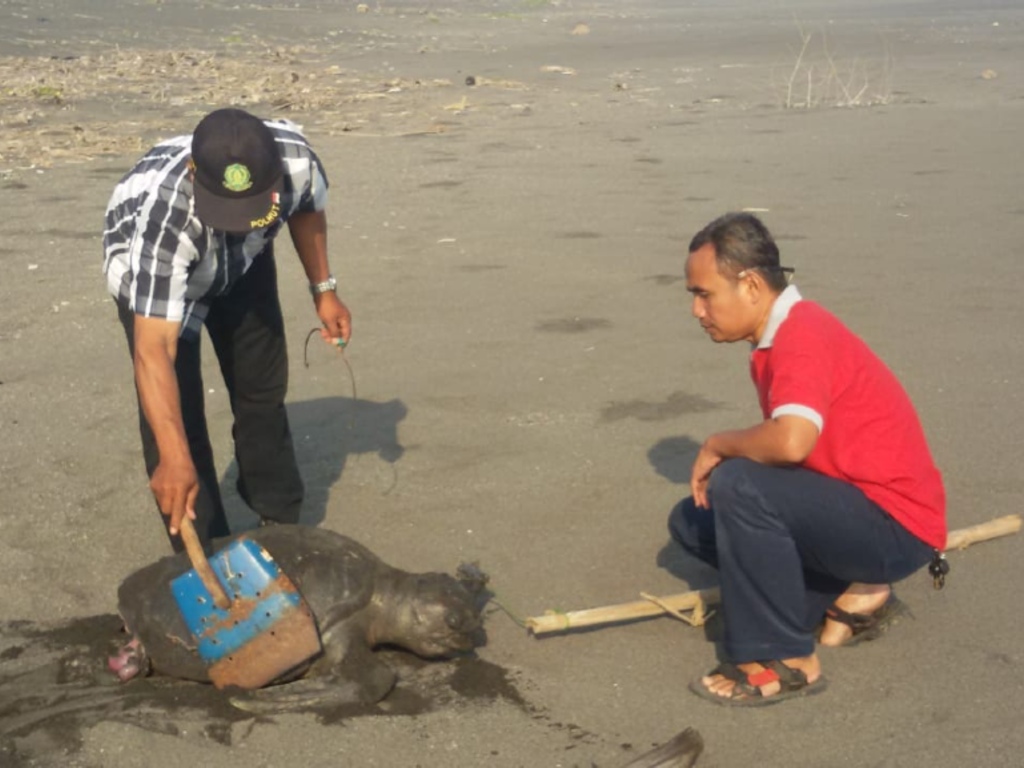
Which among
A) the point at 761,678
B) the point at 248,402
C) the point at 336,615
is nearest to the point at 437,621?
the point at 336,615

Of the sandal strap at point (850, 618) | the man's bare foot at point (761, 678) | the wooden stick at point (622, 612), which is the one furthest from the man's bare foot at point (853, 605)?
the wooden stick at point (622, 612)

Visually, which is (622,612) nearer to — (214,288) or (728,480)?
(728,480)

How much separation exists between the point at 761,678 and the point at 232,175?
1.95 meters

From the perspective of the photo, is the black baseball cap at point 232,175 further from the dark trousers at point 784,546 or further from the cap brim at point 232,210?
the dark trousers at point 784,546

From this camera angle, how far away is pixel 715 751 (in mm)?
3523

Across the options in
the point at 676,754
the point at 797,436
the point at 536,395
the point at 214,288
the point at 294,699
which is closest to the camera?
the point at 676,754

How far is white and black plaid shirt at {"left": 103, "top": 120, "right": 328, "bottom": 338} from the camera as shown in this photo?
12.3ft

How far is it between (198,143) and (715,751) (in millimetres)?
2078

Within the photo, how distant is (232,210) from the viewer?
3.66m

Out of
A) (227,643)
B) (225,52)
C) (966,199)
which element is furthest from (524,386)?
(225,52)

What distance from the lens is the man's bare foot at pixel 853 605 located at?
13.0 feet

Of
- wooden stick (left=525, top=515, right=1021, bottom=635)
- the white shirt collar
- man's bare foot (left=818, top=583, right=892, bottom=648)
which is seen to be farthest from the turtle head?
the white shirt collar

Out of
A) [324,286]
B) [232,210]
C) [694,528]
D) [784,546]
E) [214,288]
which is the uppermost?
[232,210]

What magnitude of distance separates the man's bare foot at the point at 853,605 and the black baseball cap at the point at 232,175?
196 cm
